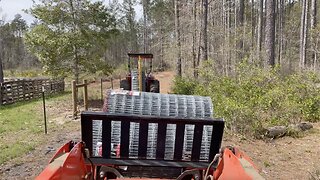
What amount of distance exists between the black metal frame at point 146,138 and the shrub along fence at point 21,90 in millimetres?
15687

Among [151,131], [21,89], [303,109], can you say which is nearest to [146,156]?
[151,131]

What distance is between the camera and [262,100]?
8.91 metres

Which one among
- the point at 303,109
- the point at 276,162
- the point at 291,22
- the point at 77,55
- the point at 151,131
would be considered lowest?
the point at 276,162

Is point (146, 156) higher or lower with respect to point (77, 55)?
lower

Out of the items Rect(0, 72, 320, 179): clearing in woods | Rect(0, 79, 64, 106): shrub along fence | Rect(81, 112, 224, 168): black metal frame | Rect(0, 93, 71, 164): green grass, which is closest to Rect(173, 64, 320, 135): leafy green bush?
Rect(0, 72, 320, 179): clearing in woods

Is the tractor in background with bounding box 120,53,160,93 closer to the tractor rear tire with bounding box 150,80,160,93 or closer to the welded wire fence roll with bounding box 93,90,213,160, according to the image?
the tractor rear tire with bounding box 150,80,160,93

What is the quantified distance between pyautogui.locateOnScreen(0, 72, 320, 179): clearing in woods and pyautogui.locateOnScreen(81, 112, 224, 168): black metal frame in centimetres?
279

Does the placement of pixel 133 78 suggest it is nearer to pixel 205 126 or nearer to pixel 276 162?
pixel 276 162

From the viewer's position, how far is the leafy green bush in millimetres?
8492

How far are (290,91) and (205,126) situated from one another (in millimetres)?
6985

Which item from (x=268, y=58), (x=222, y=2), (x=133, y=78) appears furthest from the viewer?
(x=222, y=2)

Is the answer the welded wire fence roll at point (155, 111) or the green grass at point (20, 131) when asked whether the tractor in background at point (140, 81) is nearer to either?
the green grass at point (20, 131)

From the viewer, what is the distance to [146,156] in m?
3.54

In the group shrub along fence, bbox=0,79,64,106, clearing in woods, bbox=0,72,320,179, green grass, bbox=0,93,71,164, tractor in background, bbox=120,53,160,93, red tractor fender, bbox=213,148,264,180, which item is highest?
tractor in background, bbox=120,53,160,93
